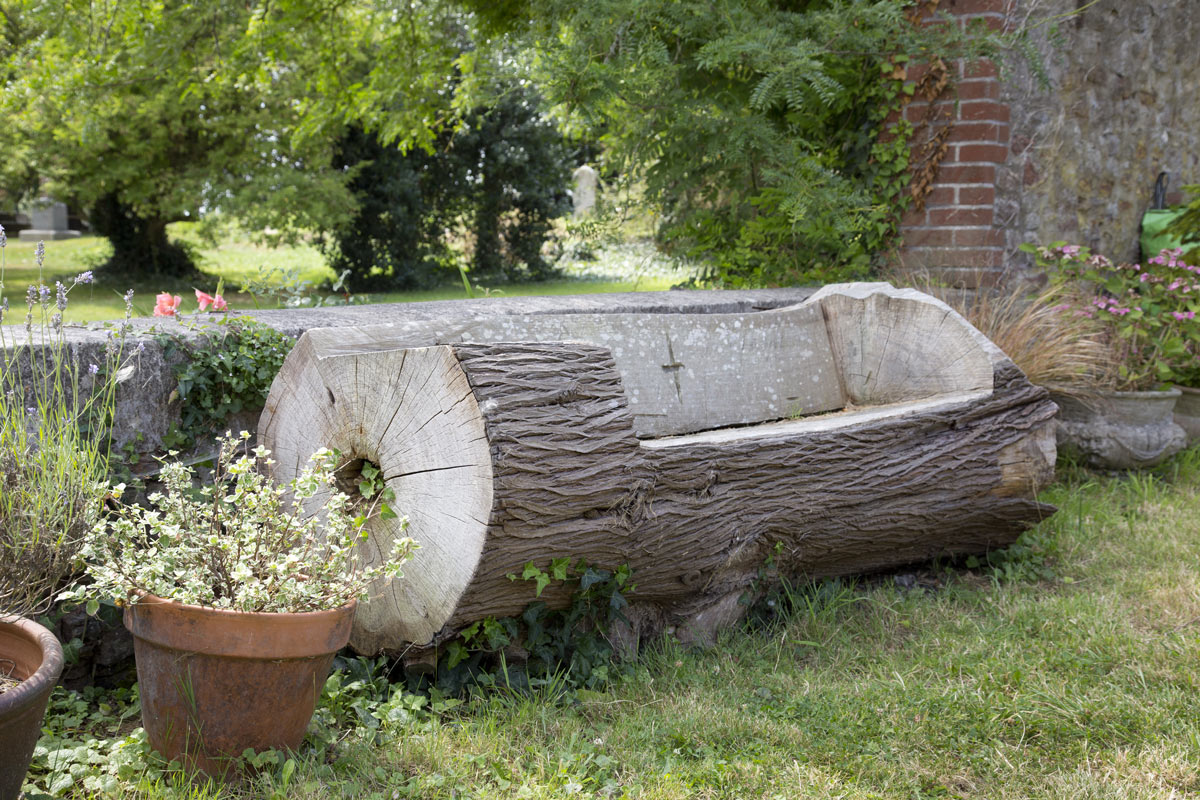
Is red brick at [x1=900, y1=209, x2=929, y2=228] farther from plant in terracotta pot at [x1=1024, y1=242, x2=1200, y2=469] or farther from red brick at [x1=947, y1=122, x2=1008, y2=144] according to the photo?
plant in terracotta pot at [x1=1024, y1=242, x2=1200, y2=469]

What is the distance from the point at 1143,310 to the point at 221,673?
16.2 ft

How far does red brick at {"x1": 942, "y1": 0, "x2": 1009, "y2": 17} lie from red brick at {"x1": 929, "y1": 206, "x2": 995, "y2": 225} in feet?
3.38

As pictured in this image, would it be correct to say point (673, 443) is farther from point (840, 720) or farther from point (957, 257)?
point (957, 257)

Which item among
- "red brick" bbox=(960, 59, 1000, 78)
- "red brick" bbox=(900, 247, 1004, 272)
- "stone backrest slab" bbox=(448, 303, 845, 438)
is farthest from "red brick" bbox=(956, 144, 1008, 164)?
"stone backrest slab" bbox=(448, 303, 845, 438)

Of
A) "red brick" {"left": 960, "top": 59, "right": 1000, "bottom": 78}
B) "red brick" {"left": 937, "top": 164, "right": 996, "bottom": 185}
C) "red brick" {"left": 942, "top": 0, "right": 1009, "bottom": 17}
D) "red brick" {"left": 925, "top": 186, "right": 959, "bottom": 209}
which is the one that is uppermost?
"red brick" {"left": 942, "top": 0, "right": 1009, "bottom": 17}

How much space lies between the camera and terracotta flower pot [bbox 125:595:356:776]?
2.08 metres

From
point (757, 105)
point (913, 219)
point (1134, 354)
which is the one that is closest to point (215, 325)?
point (757, 105)

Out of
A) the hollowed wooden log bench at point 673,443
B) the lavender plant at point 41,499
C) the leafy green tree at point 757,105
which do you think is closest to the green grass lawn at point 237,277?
the leafy green tree at point 757,105

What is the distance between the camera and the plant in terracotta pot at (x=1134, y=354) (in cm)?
492

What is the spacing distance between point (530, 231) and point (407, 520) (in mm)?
11677

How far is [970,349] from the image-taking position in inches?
146

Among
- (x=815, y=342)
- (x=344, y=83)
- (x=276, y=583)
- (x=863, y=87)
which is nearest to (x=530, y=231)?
(x=344, y=83)

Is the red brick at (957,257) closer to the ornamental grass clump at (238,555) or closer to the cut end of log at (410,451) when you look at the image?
the cut end of log at (410,451)

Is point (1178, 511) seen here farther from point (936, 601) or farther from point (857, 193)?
point (857, 193)
